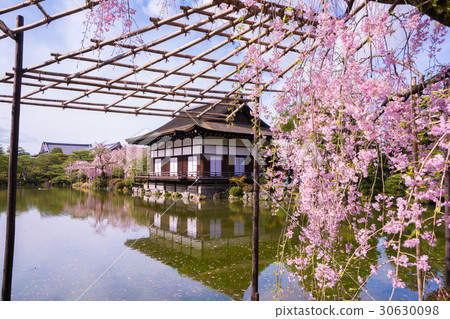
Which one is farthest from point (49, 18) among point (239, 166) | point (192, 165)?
point (239, 166)

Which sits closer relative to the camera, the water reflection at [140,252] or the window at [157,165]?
the water reflection at [140,252]

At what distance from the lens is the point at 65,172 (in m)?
23.8

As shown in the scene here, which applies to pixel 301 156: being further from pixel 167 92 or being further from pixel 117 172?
pixel 117 172

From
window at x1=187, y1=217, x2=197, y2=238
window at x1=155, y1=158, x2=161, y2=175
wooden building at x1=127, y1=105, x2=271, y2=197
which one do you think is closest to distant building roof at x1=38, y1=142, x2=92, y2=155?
window at x1=155, y1=158, x2=161, y2=175

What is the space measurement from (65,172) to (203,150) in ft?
51.6

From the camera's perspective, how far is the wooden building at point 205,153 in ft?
45.2

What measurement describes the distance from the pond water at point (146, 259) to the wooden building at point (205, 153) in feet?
15.4

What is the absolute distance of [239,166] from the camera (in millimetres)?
15117

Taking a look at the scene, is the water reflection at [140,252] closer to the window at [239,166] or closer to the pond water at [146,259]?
the pond water at [146,259]

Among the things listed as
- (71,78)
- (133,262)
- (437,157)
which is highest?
(71,78)

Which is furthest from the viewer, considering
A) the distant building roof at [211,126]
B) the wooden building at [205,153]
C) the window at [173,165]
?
the window at [173,165]

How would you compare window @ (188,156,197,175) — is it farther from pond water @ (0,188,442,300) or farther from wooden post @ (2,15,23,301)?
wooden post @ (2,15,23,301)

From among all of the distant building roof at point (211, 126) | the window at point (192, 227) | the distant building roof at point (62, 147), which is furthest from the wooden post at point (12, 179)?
the distant building roof at point (62, 147)

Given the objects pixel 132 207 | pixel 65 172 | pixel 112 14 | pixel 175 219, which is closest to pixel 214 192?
pixel 132 207
